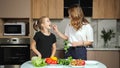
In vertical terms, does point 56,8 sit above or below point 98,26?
above

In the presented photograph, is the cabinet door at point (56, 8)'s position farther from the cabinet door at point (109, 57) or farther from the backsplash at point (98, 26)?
the cabinet door at point (109, 57)

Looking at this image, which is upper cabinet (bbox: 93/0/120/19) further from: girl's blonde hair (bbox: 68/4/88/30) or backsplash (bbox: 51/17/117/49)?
girl's blonde hair (bbox: 68/4/88/30)

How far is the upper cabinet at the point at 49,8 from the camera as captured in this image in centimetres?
479

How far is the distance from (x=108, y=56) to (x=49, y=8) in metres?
1.35

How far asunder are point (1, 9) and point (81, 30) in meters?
1.72

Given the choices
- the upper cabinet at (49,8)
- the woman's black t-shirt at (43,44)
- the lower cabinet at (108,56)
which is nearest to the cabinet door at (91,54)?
the lower cabinet at (108,56)

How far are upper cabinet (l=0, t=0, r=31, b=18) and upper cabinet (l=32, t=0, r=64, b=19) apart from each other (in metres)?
0.22

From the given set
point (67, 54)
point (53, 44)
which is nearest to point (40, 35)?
point (53, 44)

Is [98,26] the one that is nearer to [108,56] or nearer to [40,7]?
[108,56]

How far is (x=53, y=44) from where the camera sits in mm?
3621

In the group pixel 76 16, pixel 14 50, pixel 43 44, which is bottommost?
pixel 14 50

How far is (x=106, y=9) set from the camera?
189 inches

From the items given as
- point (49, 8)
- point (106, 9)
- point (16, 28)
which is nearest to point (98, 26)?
point (106, 9)

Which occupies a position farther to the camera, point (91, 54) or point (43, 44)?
point (91, 54)
